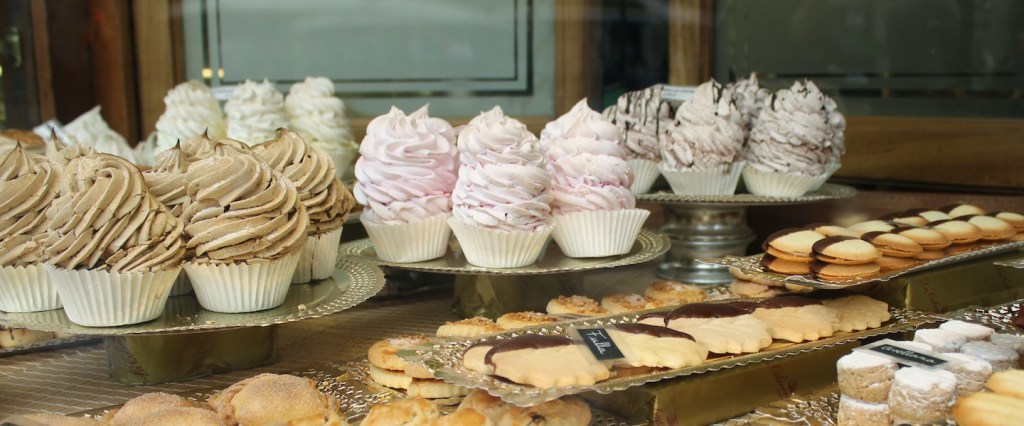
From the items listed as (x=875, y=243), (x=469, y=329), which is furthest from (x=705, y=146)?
(x=469, y=329)

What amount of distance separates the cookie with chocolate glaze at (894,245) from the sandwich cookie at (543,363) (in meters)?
0.85

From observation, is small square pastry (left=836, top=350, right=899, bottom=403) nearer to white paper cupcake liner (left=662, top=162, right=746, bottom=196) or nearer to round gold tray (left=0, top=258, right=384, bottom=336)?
round gold tray (left=0, top=258, right=384, bottom=336)

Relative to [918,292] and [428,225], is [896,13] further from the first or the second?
[428,225]

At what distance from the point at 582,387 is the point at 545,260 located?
91 cm

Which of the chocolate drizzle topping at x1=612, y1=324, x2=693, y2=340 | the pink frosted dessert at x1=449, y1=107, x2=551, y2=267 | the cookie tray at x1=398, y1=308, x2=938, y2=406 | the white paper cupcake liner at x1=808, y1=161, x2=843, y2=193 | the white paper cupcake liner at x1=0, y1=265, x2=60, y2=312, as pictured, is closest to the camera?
the cookie tray at x1=398, y1=308, x2=938, y2=406

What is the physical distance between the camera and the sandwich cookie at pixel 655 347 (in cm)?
164

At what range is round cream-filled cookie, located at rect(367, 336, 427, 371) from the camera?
71.6 inches

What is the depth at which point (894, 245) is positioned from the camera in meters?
2.09

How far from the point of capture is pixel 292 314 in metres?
1.90

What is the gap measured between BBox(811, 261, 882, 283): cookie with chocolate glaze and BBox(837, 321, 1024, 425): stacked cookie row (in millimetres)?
250

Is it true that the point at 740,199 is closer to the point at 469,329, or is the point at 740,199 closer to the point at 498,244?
the point at 498,244

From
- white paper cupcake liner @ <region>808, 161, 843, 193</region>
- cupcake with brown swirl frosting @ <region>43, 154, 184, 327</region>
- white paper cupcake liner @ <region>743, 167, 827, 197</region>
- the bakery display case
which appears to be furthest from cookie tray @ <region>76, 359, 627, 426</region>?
white paper cupcake liner @ <region>808, 161, 843, 193</region>

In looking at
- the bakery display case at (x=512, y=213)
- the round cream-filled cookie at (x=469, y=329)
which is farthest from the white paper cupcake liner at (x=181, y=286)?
the round cream-filled cookie at (x=469, y=329)

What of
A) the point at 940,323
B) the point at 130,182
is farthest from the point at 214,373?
the point at 940,323
